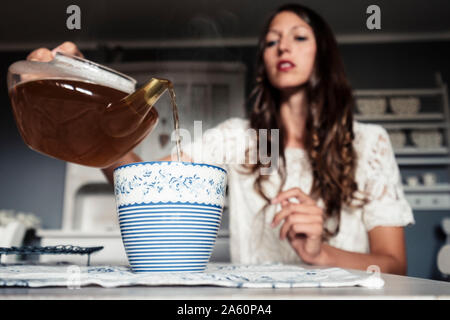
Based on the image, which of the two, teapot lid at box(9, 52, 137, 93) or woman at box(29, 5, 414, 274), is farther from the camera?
woman at box(29, 5, 414, 274)

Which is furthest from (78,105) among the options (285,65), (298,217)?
(285,65)

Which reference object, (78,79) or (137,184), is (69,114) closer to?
(78,79)

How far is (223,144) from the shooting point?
115cm

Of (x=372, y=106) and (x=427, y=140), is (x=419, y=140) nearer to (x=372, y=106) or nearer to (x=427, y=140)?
(x=427, y=140)

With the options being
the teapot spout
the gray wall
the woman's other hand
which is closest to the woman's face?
the woman's other hand

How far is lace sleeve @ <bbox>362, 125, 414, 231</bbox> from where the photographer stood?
3.04ft

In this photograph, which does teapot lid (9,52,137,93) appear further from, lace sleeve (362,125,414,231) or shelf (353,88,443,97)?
shelf (353,88,443,97)

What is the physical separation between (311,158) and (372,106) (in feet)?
5.35

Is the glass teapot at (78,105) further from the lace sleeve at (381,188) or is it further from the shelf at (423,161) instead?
the shelf at (423,161)

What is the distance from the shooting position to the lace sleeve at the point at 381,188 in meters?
0.93

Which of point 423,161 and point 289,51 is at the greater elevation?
point 289,51

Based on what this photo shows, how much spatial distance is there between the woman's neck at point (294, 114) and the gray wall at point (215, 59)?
1.47 meters

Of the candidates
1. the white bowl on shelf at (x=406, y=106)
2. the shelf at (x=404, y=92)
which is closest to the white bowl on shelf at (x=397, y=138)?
the white bowl on shelf at (x=406, y=106)
